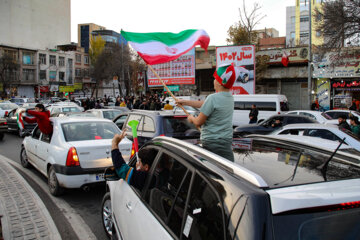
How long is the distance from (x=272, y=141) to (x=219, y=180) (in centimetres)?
172

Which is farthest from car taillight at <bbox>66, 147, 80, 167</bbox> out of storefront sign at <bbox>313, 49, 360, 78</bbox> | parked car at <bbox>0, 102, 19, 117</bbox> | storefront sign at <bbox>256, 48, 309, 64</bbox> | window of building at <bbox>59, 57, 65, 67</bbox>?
window of building at <bbox>59, 57, 65, 67</bbox>

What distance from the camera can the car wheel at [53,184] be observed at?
6.22 metres

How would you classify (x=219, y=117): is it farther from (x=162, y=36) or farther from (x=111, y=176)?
(x=162, y=36)

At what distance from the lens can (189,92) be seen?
3416 centimetres

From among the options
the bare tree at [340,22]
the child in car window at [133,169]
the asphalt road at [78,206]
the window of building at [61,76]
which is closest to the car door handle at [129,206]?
the child in car window at [133,169]

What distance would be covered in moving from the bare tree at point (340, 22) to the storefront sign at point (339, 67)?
14.1 ft

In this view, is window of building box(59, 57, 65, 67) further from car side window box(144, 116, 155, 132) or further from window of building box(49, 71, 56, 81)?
car side window box(144, 116, 155, 132)

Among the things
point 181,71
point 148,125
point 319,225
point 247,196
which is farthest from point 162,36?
point 181,71

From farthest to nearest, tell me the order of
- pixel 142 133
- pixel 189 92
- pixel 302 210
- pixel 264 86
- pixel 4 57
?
1. pixel 4 57
2. pixel 189 92
3. pixel 264 86
4. pixel 142 133
5. pixel 302 210

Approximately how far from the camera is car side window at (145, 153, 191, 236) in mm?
2273

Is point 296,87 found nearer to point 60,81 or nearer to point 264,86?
point 264,86

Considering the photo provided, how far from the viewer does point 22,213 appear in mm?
5363

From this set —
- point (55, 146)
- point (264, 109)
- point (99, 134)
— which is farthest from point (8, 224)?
point (264, 109)

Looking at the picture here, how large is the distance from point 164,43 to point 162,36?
0.13 metres
